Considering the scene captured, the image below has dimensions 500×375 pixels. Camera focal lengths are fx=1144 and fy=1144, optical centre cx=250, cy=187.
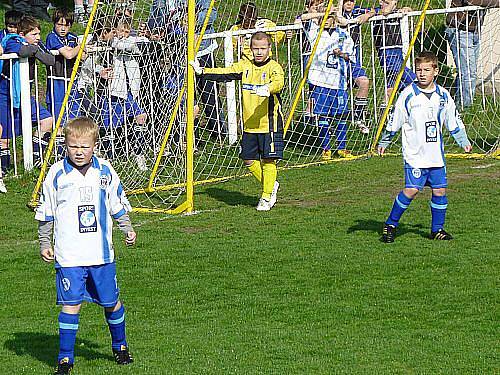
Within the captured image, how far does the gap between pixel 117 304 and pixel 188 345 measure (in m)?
0.72

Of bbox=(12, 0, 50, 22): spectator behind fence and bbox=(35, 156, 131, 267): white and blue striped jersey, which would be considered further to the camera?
bbox=(12, 0, 50, 22): spectator behind fence

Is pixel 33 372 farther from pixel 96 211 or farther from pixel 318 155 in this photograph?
pixel 318 155

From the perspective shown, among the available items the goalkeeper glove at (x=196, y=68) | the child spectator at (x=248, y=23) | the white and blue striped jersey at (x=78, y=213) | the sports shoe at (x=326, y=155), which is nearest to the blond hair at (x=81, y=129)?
the white and blue striped jersey at (x=78, y=213)

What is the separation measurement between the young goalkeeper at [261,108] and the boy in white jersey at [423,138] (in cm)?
163

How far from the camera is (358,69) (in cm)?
1620

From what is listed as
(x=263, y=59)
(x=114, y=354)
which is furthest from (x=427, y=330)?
(x=263, y=59)

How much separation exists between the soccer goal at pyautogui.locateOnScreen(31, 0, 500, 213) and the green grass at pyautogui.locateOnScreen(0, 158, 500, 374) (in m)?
0.92

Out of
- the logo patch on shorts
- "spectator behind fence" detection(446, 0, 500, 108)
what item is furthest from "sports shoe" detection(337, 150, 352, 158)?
the logo patch on shorts

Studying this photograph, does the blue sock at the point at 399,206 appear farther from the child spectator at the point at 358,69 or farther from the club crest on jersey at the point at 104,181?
the child spectator at the point at 358,69

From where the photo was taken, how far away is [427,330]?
7441 mm

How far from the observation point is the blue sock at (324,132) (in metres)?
14.9

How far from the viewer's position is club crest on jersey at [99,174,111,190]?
22.0ft

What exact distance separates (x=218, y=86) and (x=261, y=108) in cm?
347

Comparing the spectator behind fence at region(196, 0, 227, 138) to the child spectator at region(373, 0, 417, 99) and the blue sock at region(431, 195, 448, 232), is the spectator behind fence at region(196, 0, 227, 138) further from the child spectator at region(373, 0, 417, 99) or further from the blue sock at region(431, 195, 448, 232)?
the blue sock at region(431, 195, 448, 232)
